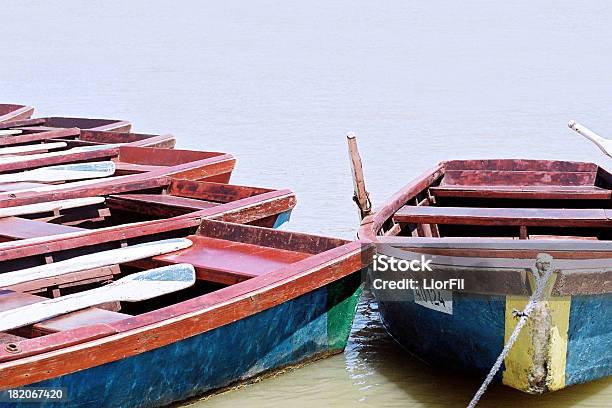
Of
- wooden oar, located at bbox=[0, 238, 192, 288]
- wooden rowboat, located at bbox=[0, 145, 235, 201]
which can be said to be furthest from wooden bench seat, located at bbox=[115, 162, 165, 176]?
wooden oar, located at bbox=[0, 238, 192, 288]

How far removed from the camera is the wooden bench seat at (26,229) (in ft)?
23.9

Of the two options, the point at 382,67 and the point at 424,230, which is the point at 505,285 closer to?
the point at 424,230

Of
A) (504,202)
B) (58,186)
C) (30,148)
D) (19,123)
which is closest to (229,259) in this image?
(58,186)

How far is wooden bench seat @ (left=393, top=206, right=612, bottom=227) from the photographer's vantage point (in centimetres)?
766

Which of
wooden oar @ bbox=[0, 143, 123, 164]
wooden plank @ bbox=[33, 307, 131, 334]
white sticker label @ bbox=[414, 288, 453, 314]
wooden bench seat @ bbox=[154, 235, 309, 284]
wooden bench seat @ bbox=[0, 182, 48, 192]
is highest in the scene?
wooden oar @ bbox=[0, 143, 123, 164]

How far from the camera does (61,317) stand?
5.93 m

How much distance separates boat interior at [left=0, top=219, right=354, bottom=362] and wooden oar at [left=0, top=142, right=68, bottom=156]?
3.33m

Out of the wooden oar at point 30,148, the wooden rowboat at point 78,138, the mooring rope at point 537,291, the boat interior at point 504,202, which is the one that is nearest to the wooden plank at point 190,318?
the boat interior at point 504,202

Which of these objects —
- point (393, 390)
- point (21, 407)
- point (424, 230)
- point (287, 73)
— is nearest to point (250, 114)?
point (287, 73)

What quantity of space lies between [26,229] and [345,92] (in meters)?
17.1

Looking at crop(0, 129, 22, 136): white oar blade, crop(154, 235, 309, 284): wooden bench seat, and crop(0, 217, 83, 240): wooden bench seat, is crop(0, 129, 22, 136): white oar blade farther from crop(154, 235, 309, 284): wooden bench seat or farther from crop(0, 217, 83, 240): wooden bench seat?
crop(154, 235, 309, 284): wooden bench seat

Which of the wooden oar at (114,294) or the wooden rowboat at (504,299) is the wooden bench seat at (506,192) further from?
the wooden oar at (114,294)

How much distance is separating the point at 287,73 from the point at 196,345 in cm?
2225

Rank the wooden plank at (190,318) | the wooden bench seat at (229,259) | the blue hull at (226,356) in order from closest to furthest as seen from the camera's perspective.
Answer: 1. the wooden plank at (190,318)
2. the blue hull at (226,356)
3. the wooden bench seat at (229,259)
